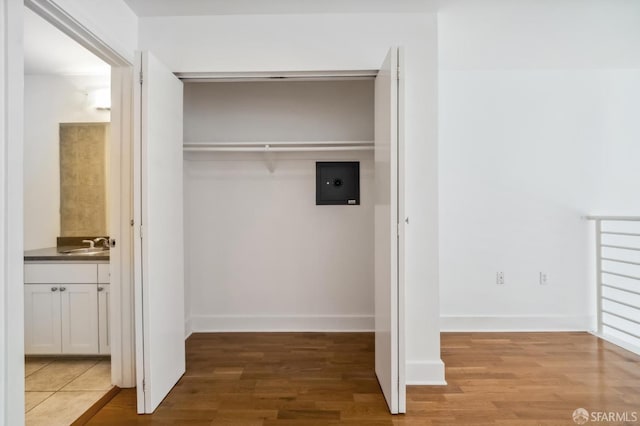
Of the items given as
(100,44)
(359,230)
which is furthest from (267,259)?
(100,44)

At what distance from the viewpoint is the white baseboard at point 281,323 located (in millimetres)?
3598

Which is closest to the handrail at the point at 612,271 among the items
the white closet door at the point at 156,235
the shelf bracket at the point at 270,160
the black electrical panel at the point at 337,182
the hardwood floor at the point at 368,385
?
the hardwood floor at the point at 368,385

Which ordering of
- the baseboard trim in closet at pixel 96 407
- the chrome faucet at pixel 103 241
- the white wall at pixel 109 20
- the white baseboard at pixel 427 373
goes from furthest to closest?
the chrome faucet at pixel 103 241 → the white baseboard at pixel 427 373 → the baseboard trim in closet at pixel 96 407 → the white wall at pixel 109 20

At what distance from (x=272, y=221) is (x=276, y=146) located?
0.74 meters

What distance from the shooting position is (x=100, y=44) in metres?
2.15

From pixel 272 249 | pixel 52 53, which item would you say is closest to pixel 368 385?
pixel 272 249

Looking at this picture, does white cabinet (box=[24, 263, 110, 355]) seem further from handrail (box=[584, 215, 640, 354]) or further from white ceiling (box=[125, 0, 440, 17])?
handrail (box=[584, 215, 640, 354])

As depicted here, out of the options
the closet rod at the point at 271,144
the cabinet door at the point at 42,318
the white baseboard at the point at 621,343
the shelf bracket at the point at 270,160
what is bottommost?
the white baseboard at the point at 621,343

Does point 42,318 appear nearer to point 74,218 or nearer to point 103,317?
point 103,317

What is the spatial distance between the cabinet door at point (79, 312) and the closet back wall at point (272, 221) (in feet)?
3.00

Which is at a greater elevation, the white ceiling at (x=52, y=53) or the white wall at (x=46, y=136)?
the white ceiling at (x=52, y=53)

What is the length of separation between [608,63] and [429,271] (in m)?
2.91

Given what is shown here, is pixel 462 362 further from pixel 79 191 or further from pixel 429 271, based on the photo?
pixel 79 191

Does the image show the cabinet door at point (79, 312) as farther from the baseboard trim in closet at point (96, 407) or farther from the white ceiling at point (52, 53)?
the white ceiling at point (52, 53)
